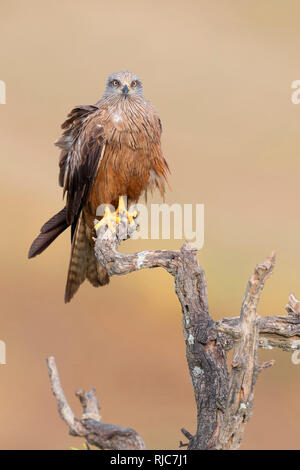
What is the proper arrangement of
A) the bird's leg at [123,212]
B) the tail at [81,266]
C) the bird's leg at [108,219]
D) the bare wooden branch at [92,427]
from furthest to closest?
the tail at [81,266] → the bird's leg at [123,212] → the bird's leg at [108,219] → the bare wooden branch at [92,427]

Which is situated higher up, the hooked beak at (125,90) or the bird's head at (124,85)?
the bird's head at (124,85)

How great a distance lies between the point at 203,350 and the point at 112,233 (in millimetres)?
1269

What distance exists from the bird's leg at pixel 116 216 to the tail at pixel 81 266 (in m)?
0.32

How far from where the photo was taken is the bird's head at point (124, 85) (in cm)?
489

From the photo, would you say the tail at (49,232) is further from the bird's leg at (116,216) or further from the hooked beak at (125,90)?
the hooked beak at (125,90)

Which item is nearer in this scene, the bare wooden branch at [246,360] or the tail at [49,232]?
the bare wooden branch at [246,360]

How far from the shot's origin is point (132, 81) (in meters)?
4.96

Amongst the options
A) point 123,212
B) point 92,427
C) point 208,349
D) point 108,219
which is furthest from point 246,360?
point 123,212

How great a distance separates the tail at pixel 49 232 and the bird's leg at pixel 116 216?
0.38 metres

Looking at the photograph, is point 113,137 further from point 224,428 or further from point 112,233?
point 224,428

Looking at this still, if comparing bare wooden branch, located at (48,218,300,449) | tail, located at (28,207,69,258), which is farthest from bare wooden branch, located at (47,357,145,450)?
tail, located at (28,207,69,258)

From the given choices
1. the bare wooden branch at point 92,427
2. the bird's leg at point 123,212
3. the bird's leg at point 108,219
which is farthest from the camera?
the bird's leg at point 123,212

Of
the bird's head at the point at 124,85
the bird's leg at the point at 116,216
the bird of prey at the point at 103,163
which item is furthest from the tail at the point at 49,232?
the bird's head at the point at 124,85

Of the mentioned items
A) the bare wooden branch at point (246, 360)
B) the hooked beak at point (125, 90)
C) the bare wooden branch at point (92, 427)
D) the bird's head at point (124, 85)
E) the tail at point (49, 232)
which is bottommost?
the bare wooden branch at point (92, 427)
